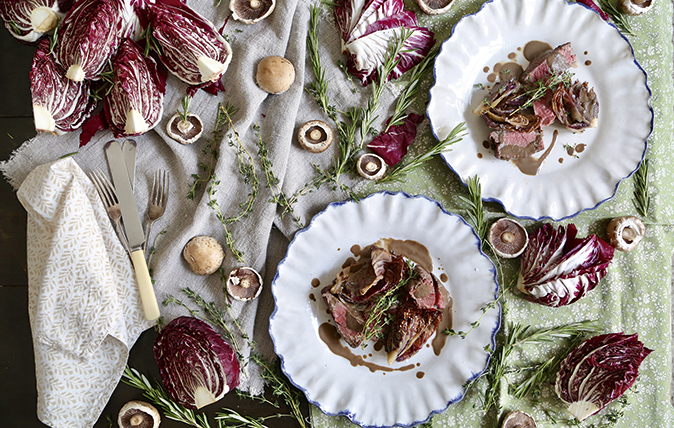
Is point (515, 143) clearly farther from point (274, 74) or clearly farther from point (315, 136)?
point (274, 74)

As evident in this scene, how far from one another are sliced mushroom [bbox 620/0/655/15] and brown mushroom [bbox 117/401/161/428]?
263 centimetres

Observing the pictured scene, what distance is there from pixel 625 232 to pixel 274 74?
1631 millimetres

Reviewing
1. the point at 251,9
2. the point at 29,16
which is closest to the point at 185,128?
the point at 251,9

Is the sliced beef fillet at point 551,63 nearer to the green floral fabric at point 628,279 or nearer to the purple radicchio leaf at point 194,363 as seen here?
the green floral fabric at point 628,279

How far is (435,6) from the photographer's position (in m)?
1.87

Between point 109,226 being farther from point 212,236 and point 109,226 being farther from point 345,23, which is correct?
point 345,23

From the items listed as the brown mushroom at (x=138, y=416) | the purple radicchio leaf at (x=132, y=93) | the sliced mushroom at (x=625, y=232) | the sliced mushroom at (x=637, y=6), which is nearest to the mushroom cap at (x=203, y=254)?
the purple radicchio leaf at (x=132, y=93)

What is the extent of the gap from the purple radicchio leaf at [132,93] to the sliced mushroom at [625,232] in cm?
195

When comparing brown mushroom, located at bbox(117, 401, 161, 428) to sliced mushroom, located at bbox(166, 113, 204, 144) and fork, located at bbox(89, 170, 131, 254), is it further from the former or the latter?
sliced mushroom, located at bbox(166, 113, 204, 144)

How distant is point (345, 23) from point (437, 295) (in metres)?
1.15

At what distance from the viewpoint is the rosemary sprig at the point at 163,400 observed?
70.4 inches

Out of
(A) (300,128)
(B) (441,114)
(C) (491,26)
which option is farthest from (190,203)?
(C) (491,26)

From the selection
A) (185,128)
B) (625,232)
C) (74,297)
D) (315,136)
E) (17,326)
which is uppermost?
(625,232)

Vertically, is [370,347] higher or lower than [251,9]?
lower
